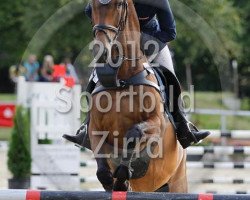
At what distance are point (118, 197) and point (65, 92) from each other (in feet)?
16.0

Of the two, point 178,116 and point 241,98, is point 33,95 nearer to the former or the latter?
point 178,116

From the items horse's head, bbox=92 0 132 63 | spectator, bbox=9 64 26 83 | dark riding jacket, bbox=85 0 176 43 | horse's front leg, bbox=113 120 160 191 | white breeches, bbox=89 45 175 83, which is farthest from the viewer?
spectator, bbox=9 64 26 83

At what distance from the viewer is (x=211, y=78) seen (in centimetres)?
2731

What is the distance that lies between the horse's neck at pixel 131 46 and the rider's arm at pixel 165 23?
30 cm

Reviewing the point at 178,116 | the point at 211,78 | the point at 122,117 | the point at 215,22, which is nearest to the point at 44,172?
the point at 178,116

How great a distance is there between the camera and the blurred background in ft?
42.1

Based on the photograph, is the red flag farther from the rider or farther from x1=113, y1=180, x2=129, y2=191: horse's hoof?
x1=113, y1=180, x2=129, y2=191: horse's hoof

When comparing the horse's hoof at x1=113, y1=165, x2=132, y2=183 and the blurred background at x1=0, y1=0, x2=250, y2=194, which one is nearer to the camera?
the horse's hoof at x1=113, y1=165, x2=132, y2=183

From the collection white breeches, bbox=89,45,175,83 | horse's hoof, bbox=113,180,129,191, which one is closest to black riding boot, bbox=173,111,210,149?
white breeches, bbox=89,45,175,83

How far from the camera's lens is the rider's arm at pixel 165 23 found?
19.6ft

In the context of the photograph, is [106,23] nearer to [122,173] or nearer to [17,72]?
[122,173]

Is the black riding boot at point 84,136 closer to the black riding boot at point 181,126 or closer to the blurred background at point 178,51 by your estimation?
the black riding boot at point 181,126

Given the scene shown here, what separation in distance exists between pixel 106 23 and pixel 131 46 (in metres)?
0.52

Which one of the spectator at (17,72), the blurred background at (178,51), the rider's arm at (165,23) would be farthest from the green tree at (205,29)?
the rider's arm at (165,23)
